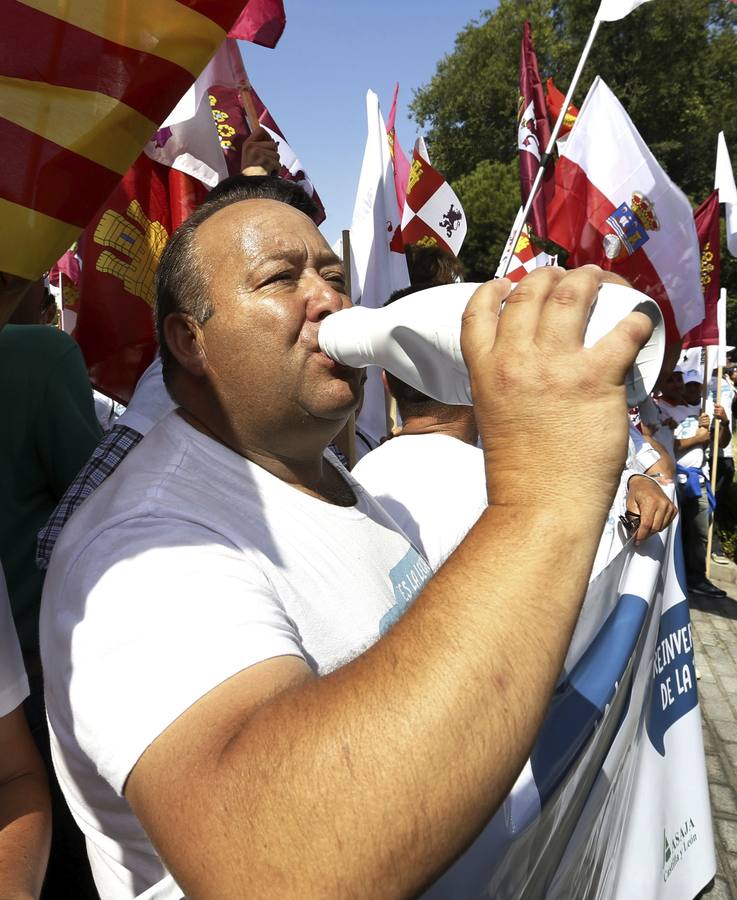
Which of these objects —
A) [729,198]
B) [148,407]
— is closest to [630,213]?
[729,198]

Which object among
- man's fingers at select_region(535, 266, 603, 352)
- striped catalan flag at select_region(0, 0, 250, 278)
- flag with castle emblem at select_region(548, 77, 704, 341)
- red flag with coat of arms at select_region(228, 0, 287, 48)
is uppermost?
red flag with coat of arms at select_region(228, 0, 287, 48)

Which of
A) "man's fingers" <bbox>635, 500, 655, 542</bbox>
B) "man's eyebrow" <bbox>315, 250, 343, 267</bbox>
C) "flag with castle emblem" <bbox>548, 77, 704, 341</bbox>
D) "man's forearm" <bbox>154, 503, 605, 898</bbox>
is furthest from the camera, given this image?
"flag with castle emblem" <bbox>548, 77, 704, 341</bbox>

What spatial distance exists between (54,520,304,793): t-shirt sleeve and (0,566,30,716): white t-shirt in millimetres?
454

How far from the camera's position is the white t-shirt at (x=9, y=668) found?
1336mm

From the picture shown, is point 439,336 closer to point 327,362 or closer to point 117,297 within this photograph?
point 327,362

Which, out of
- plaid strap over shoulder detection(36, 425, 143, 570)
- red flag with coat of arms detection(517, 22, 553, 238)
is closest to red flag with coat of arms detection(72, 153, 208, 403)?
plaid strap over shoulder detection(36, 425, 143, 570)

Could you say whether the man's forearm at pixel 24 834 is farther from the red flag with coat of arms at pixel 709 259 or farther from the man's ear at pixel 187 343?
the red flag with coat of arms at pixel 709 259

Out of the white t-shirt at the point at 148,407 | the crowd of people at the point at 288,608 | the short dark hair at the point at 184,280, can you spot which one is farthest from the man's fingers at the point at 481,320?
the white t-shirt at the point at 148,407

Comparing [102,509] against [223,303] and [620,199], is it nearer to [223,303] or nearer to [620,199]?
[223,303]

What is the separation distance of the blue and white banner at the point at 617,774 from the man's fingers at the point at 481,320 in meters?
0.81

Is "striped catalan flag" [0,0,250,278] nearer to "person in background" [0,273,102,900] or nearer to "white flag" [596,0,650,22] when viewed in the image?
"person in background" [0,273,102,900]

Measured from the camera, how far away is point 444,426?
2723 mm

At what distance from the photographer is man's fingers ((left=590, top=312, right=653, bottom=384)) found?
0.79m

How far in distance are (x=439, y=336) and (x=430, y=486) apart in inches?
55.9
